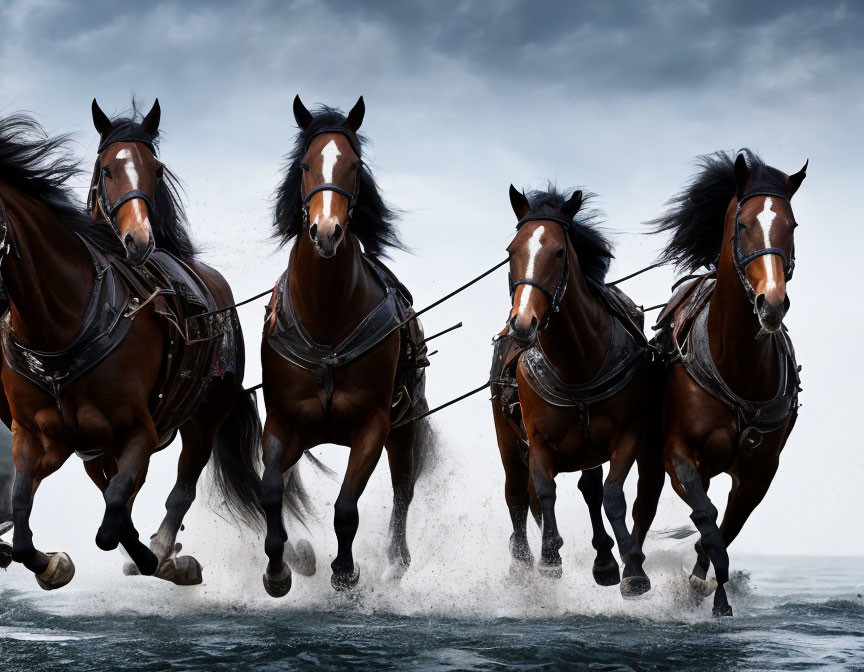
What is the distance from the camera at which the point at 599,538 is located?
25.3ft

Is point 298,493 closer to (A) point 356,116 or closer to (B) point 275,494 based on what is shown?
(B) point 275,494

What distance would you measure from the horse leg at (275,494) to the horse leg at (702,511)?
2206mm

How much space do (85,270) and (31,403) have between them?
2.47 feet

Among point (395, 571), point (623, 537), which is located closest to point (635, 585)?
point (623, 537)

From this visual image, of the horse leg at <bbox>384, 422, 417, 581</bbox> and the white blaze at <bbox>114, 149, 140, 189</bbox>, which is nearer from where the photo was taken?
the white blaze at <bbox>114, 149, 140, 189</bbox>

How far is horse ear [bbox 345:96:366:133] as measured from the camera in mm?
7344

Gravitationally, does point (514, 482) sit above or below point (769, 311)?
below

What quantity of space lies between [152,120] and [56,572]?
2.63 meters

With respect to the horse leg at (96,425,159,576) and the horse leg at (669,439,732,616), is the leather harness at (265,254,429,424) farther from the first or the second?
the horse leg at (669,439,732,616)

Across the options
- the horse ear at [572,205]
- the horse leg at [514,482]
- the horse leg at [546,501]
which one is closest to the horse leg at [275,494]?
the horse leg at [546,501]

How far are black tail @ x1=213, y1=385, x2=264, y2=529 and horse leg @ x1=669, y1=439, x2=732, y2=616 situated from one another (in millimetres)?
3319

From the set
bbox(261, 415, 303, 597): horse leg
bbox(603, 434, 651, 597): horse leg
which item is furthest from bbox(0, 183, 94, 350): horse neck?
bbox(603, 434, 651, 597): horse leg

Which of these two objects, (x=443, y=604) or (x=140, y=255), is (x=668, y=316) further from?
(x=140, y=255)

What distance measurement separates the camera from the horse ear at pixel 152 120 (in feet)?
23.7
